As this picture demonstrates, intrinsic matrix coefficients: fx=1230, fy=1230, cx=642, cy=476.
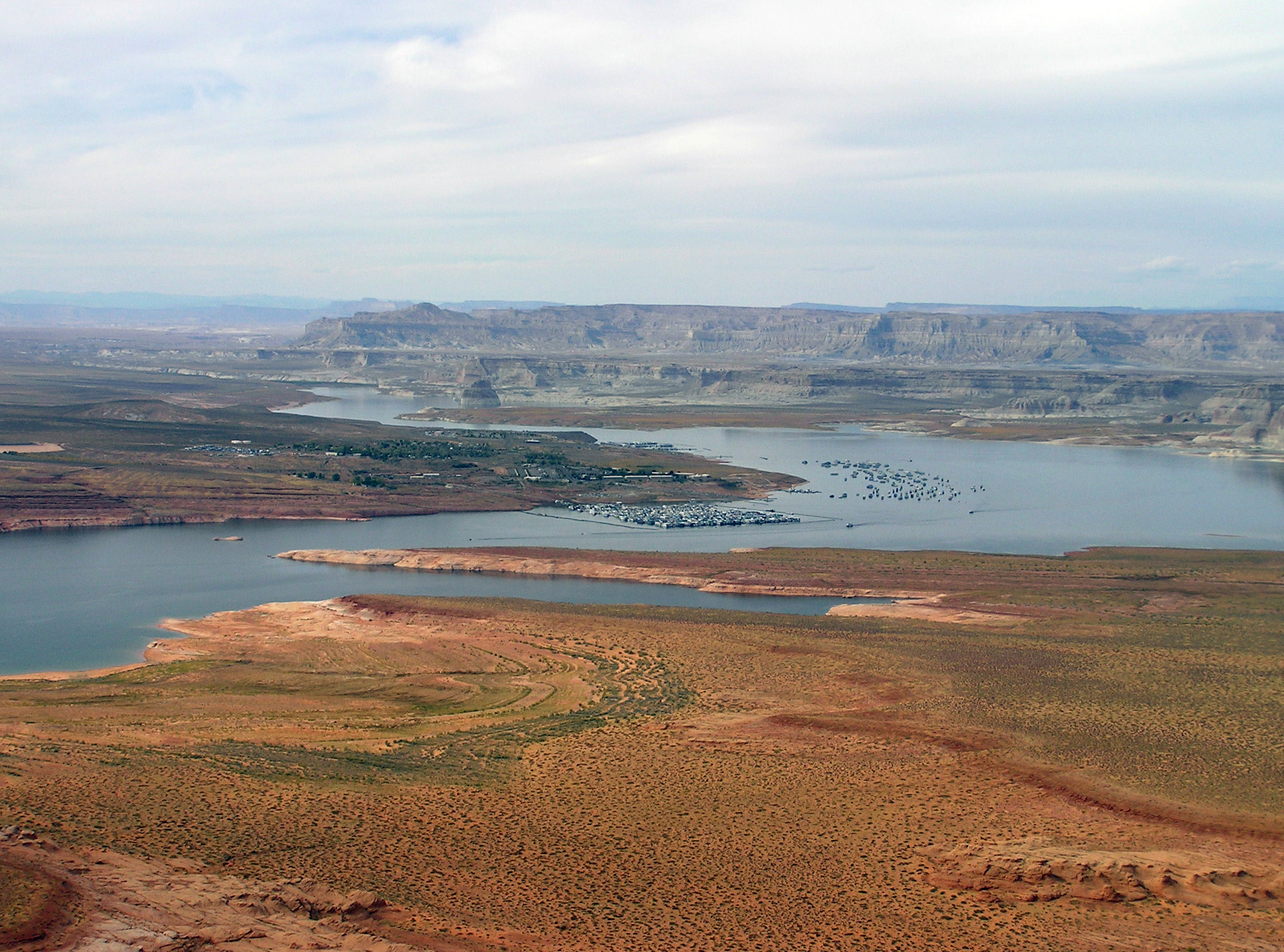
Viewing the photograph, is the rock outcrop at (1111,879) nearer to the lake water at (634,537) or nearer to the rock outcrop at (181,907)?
the rock outcrop at (181,907)

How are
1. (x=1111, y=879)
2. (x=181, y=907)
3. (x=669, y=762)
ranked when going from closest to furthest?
(x=181, y=907), (x=1111, y=879), (x=669, y=762)

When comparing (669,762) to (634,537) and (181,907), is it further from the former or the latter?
(634,537)

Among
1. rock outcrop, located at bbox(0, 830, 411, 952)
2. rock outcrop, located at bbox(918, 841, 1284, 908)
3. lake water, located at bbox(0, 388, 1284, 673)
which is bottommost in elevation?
lake water, located at bbox(0, 388, 1284, 673)

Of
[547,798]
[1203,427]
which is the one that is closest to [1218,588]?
[547,798]

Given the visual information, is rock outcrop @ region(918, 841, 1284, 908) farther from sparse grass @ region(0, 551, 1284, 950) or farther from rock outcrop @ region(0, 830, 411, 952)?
rock outcrop @ region(0, 830, 411, 952)

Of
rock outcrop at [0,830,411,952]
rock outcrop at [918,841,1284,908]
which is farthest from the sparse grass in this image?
rock outcrop at [0,830,411,952]

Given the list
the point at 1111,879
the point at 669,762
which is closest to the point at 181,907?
the point at 669,762

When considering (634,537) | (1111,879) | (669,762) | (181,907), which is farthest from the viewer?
(634,537)

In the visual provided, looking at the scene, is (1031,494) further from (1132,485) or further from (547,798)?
(547,798)

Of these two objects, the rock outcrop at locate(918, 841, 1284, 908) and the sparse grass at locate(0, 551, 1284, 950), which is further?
the rock outcrop at locate(918, 841, 1284, 908)
